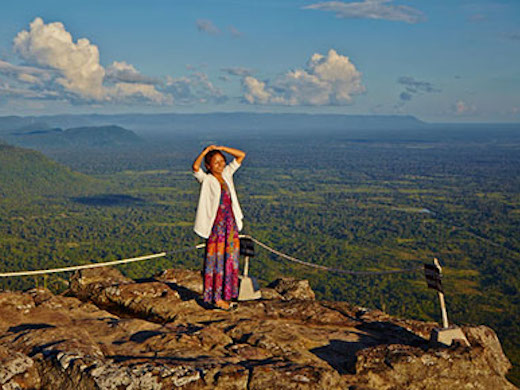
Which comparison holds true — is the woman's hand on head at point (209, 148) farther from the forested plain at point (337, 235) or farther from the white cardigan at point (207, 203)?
the forested plain at point (337, 235)

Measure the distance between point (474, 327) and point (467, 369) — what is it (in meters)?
2.55

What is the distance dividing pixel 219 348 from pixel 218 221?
2.54 metres

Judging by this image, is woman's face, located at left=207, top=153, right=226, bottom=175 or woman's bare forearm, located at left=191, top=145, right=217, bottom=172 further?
woman's face, located at left=207, top=153, right=226, bottom=175

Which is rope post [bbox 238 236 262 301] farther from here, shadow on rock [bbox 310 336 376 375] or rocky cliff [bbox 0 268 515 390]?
shadow on rock [bbox 310 336 376 375]

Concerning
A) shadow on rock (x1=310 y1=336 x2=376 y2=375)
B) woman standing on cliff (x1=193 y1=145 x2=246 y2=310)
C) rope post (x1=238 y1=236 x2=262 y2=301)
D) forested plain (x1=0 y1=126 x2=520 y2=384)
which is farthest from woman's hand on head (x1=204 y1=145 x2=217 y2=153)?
forested plain (x1=0 y1=126 x2=520 y2=384)

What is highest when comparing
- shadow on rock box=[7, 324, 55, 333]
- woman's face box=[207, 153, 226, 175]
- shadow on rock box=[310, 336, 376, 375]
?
woman's face box=[207, 153, 226, 175]

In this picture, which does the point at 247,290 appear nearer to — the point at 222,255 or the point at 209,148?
the point at 222,255

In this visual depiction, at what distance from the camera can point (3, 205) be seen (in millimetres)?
152375

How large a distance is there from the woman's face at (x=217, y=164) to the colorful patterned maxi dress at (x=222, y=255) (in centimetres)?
28

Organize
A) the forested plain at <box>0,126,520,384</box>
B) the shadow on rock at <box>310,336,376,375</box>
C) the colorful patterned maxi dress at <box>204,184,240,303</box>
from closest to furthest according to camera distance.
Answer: the shadow on rock at <box>310,336,376,375</box> < the colorful patterned maxi dress at <box>204,184,240,303</box> < the forested plain at <box>0,126,520,384</box>

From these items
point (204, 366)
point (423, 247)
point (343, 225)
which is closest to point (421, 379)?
point (204, 366)

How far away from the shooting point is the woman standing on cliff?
950 centimetres

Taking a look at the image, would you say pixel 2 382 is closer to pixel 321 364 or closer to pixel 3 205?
pixel 321 364

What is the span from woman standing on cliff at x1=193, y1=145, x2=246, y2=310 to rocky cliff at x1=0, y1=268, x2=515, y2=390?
52cm
